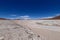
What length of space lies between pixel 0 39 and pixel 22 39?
1.88 feet

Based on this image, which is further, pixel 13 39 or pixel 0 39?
pixel 13 39

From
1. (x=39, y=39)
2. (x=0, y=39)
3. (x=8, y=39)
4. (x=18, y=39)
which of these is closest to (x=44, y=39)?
(x=39, y=39)

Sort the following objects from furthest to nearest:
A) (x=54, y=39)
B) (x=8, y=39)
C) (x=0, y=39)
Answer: (x=54, y=39) → (x=8, y=39) → (x=0, y=39)

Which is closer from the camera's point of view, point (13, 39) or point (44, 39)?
point (13, 39)

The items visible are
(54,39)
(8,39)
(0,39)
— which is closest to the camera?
(0,39)

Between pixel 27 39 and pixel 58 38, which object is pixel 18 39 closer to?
pixel 27 39

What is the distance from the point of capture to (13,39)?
7.36 ft

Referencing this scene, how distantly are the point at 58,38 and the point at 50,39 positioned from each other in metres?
0.24

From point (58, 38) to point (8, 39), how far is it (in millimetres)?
1412

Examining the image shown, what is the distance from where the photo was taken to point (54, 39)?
7.83 ft

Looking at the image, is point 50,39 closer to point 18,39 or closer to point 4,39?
point 18,39

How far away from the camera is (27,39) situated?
2344 mm

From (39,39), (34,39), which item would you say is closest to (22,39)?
(34,39)

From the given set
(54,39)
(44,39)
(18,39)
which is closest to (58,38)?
(54,39)
